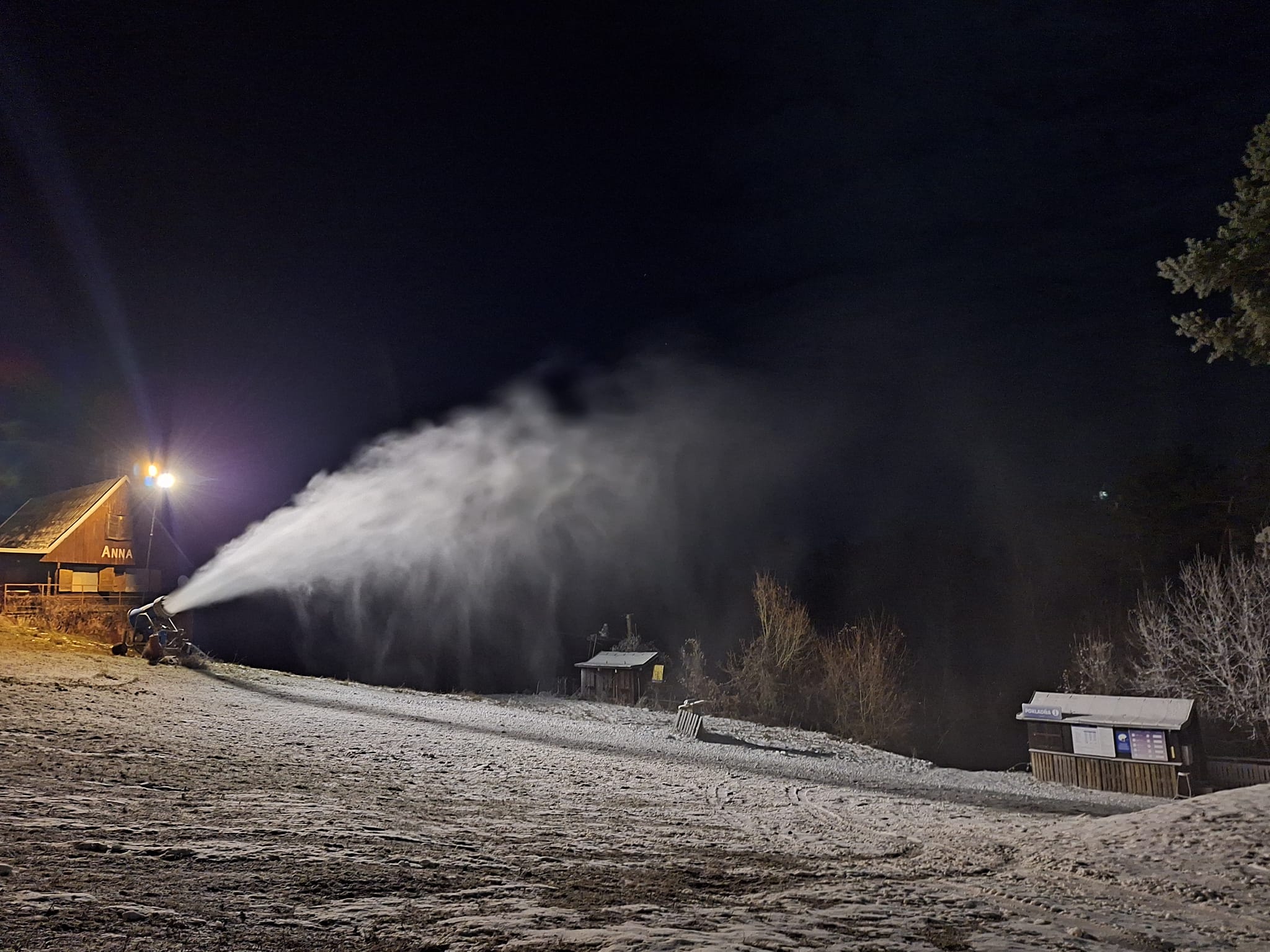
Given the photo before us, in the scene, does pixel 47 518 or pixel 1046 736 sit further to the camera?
pixel 47 518

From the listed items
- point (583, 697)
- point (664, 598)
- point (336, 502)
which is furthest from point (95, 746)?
point (664, 598)

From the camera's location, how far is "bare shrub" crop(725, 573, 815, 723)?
5212 centimetres

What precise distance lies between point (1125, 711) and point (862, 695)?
2214 centimetres

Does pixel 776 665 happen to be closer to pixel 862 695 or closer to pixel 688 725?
pixel 862 695

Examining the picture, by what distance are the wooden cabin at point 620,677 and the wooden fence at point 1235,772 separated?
87.7 feet

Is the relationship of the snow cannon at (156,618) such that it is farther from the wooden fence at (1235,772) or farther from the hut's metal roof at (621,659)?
the wooden fence at (1235,772)

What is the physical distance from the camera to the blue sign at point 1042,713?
31.2 m

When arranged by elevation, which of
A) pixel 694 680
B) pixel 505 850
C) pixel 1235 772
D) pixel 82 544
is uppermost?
pixel 82 544

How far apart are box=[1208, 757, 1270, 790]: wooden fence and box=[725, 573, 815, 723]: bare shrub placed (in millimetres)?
22528

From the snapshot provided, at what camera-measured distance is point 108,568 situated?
3816 cm

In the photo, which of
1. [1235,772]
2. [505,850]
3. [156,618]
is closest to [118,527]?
[156,618]

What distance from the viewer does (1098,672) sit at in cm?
4600

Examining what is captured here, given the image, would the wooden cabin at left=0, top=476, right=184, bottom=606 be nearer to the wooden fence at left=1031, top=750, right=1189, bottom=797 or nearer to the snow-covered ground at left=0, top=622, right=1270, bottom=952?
the snow-covered ground at left=0, top=622, right=1270, bottom=952

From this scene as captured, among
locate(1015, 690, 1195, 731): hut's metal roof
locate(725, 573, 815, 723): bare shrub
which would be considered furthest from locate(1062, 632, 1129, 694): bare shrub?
locate(725, 573, 815, 723): bare shrub
